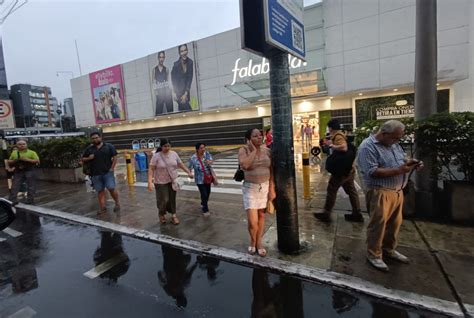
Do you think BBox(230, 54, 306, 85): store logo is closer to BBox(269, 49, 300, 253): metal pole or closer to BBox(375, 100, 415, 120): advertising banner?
BBox(375, 100, 415, 120): advertising banner

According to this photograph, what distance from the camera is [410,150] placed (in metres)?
5.05

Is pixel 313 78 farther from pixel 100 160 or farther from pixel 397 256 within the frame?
pixel 397 256

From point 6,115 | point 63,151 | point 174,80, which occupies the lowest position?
point 63,151

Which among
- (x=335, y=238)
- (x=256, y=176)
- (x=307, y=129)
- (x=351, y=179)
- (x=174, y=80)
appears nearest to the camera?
(x=256, y=176)

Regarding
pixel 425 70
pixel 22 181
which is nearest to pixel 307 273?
pixel 425 70

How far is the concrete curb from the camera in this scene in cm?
259

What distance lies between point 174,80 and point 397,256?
24.3 m

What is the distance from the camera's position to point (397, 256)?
134 inches

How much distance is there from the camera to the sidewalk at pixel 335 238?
2.99 m

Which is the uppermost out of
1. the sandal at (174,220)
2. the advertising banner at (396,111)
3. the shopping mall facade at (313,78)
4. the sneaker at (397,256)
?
the shopping mall facade at (313,78)

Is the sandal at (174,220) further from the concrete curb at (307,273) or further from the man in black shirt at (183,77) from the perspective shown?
the man in black shirt at (183,77)

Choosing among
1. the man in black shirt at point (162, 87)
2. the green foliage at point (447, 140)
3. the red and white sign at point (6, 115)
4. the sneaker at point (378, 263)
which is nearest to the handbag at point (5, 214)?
the sneaker at point (378, 263)

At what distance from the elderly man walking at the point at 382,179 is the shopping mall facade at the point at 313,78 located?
12.3 meters

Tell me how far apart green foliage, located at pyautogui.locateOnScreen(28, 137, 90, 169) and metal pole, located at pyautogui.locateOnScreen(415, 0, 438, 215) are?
36.1 ft
